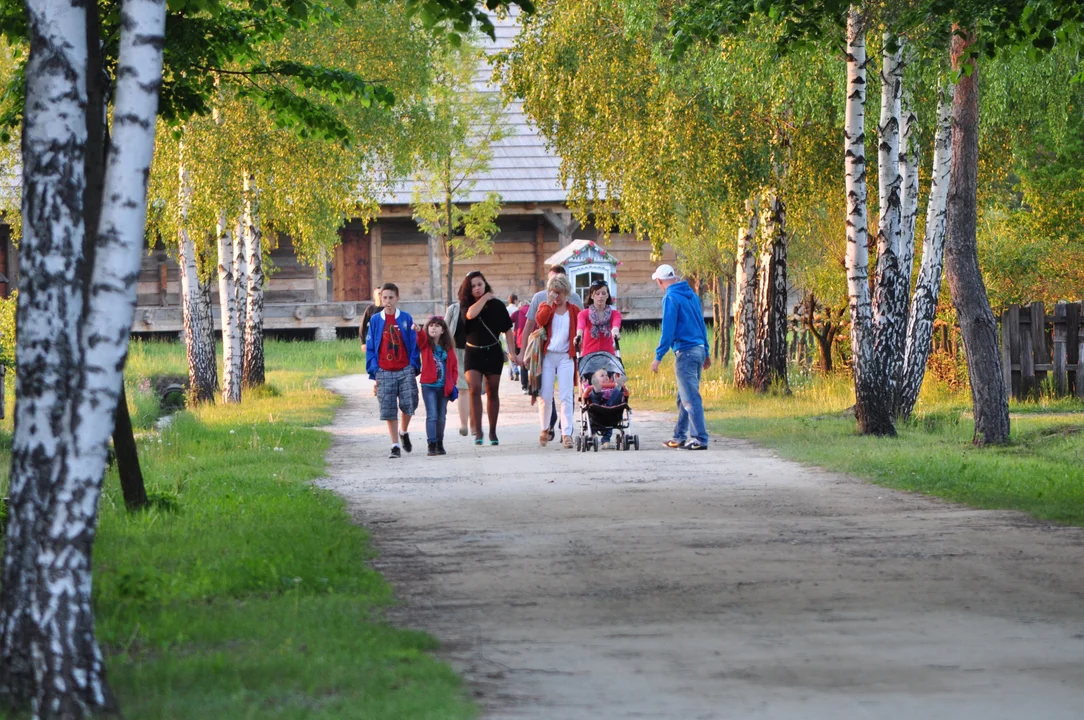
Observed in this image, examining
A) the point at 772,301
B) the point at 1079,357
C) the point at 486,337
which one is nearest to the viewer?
the point at 486,337

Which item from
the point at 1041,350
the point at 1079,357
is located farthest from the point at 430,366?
the point at 1079,357

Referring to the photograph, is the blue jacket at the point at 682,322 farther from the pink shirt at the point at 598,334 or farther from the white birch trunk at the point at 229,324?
the white birch trunk at the point at 229,324

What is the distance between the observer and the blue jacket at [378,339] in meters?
14.9

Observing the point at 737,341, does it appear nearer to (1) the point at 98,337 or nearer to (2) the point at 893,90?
(2) the point at 893,90

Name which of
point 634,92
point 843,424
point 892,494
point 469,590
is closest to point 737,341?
point 634,92

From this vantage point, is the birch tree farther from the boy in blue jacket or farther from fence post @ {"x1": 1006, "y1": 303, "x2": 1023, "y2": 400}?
the boy in blue jacket

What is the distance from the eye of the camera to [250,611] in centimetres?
678

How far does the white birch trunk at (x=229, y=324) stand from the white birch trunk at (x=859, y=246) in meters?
10.6

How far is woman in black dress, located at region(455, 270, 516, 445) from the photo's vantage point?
15.8 metres

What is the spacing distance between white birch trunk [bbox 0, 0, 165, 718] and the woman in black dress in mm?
10598

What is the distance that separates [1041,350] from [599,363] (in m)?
8.30

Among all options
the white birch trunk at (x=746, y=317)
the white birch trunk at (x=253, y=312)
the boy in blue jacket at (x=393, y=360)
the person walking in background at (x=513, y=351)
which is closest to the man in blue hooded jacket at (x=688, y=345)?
A: the person walking in background at (x=513, y=351)

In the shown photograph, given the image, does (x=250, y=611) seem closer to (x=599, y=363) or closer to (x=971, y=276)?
(x=599, y=363)

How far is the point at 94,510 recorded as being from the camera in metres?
5.05
